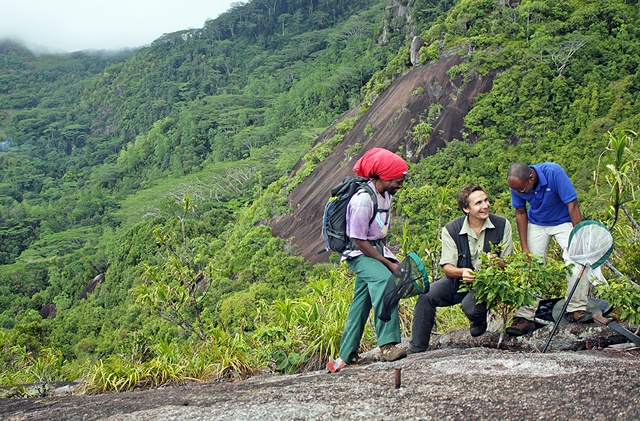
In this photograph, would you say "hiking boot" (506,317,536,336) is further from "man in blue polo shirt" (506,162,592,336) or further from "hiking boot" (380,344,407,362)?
"hiking boot" (380,344,407,362)

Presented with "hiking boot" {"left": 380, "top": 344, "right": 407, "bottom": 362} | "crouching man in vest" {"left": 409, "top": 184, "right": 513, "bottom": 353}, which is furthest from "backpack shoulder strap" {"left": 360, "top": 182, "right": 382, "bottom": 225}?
"hiking boot" {"left": 380, "top": 344, "right": 407, "bottom": 362}

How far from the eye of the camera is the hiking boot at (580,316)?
341 centimetres

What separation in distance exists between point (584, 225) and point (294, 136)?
39.5m

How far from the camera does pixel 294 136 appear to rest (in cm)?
4222

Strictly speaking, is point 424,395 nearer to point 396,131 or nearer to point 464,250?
point 464,250

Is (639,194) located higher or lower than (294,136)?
higher

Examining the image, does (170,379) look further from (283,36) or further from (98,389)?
(283,36)

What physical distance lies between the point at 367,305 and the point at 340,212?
21.7 inches

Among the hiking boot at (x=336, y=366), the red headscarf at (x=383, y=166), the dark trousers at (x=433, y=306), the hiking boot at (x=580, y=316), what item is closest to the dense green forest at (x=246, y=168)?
the hiking boot at (x=580, y=316)

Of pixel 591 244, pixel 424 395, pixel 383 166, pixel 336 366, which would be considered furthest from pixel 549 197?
pixel 424 395

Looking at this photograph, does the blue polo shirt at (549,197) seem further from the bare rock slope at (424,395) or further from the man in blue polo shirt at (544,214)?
the bare rock slope at (424,395)

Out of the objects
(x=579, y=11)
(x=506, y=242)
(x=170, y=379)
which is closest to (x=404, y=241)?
(x=506, y=242)

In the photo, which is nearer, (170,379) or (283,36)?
(170,379)

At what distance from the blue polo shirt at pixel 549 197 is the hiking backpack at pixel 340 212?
3.20ft
